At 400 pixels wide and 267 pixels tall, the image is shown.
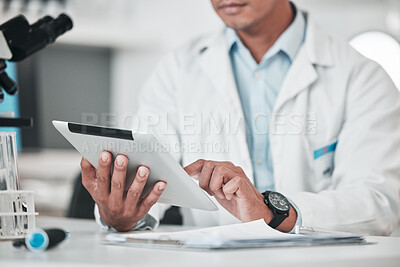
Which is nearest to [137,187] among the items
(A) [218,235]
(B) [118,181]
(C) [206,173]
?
(B) [118,181]

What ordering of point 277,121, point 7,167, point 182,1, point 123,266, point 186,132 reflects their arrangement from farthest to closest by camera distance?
point 182,1 → point 186,132 → point 277,121 → point 7,167 → point 123,266

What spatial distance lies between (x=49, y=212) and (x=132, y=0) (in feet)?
4.79

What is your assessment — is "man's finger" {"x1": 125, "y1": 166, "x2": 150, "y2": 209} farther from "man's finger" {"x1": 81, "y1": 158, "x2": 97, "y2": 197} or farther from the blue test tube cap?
the blue test tube cap

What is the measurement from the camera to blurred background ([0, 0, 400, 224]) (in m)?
3.12

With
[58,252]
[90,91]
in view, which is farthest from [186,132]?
[90,91]

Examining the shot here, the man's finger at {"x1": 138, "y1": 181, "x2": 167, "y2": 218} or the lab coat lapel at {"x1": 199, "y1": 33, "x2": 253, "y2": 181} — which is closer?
the man's finger at {"x1": 138, "y1": 181, "x2": 167, "y2": 218}

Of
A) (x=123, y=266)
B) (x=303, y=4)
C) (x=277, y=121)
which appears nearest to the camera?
(x=123, y=266)

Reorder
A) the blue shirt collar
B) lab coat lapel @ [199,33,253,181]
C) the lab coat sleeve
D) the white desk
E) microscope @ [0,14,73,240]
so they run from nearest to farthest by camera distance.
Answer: the white desk, microscope @ [0,14,73,240], the lab coat sleeve, lab coat lapel @ [199,33,253,181], the blue shirt collar

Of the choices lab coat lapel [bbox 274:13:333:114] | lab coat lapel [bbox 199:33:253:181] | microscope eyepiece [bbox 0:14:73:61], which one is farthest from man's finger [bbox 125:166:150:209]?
lab coat lapel [bbox 274:13:333:114]

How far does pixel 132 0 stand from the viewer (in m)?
3.40

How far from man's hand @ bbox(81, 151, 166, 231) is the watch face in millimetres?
243

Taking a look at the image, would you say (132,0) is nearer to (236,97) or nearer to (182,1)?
(182,1)

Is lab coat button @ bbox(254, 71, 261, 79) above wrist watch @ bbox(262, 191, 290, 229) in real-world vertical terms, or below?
above

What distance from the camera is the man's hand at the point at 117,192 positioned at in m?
0.91
